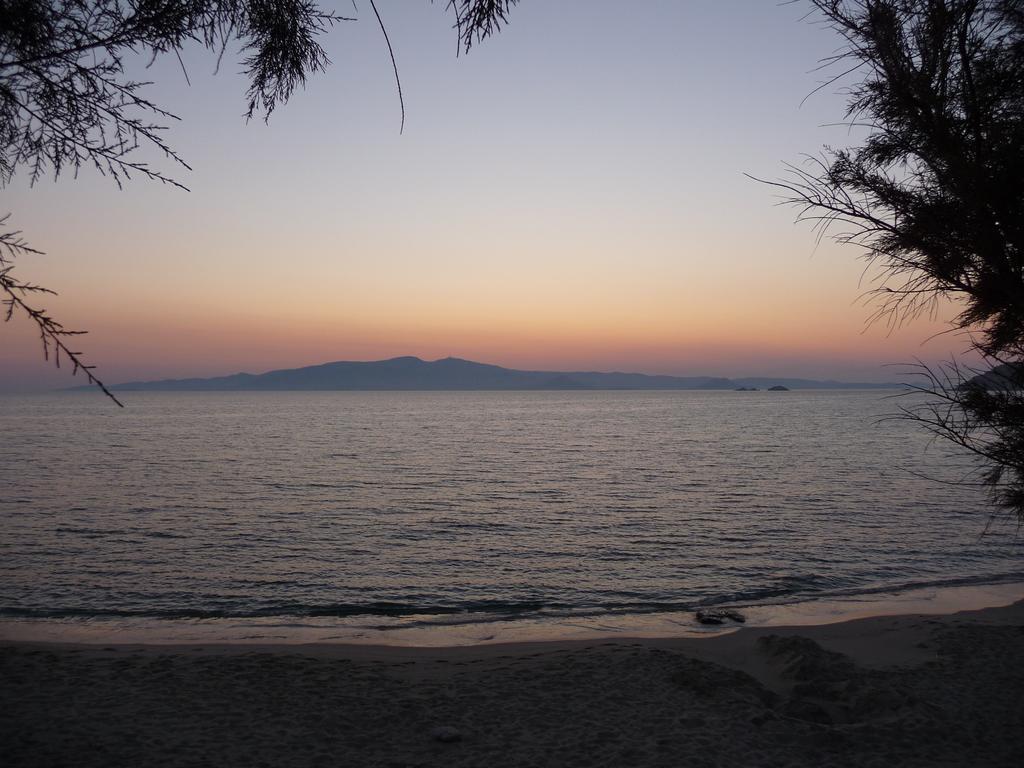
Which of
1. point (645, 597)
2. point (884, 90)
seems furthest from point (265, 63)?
point (645, 597)

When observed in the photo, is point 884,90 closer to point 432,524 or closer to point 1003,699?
point 1003,699

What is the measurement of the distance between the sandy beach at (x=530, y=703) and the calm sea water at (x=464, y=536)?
325 centimetres

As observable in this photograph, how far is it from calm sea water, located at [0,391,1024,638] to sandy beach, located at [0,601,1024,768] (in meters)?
3.25

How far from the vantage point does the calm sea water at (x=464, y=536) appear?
48.3ft

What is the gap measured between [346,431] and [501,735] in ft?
243

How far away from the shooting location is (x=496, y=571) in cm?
1708

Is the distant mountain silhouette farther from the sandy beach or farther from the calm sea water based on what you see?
the calm sea water

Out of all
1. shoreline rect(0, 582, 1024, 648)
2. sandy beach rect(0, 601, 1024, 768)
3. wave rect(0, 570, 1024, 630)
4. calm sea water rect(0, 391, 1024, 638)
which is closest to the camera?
sandy beach rect(0, 601, 1024, 768)

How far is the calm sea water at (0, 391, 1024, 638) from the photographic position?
1471 centimetres

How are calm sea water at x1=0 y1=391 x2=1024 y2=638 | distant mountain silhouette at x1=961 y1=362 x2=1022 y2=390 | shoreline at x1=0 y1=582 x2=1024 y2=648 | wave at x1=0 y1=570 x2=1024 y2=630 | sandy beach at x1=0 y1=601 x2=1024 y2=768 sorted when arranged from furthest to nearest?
calm sea water at x1=0 y1=391 x2=1024 y2=638, wave at x1=0 y1=570 x2=1024 y2=630, shoreline at x1=0 y1=582 x2=1024 y2=648, sandy beach at x1=0 y1=601 x2=1024 y2=768, distant mountain silhouette at x1=961 y1=362 x2=1022 y2=390

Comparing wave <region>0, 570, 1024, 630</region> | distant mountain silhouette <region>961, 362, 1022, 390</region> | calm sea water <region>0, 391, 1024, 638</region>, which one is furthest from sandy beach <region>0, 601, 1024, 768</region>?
distant mountain silhouette <region>961, 362, 1022, 390</region>

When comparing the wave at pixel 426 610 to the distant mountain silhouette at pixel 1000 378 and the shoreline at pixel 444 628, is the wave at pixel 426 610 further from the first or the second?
the distant mountain silhouette at pixel 1000 378

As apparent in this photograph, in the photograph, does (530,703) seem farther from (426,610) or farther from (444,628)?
(426,610)

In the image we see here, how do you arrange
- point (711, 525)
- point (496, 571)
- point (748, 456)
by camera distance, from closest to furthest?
point (496, 571) < point (711, 525) < point (748, 456)
